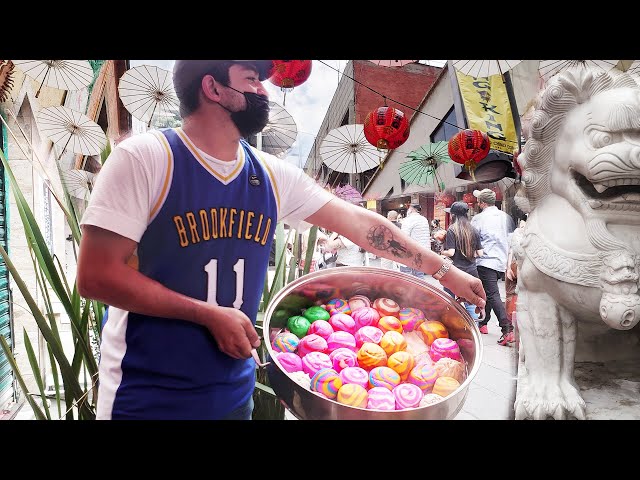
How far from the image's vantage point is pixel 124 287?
1.65 m

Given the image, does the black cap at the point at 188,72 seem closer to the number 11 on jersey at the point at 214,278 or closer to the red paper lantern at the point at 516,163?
the number 11 on jersey at the point at 214,278

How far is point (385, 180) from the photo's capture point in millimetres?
1956

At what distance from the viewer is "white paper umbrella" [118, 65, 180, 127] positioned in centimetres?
178

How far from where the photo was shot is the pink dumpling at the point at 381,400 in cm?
177

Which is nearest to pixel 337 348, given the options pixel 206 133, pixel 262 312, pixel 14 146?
pixel 262 312

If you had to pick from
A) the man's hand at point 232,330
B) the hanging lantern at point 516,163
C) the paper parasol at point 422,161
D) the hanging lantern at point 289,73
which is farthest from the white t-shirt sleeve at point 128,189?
the hanging lantern at point 516,163

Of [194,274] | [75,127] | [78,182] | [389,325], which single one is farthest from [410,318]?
[75,127]

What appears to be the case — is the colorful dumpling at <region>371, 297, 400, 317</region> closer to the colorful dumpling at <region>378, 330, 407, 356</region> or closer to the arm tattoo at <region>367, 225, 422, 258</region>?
the colorful dumpling at <region>378, 330, 407, 356</region>

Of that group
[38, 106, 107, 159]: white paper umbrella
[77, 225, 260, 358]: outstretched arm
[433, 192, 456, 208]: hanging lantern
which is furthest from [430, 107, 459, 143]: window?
[38, 106, 107, 159]: white paper umbrella

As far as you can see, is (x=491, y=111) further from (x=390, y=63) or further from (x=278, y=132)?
(x=278, y=132)

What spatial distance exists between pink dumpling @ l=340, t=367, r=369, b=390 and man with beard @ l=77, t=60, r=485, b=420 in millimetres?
387
